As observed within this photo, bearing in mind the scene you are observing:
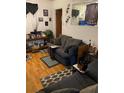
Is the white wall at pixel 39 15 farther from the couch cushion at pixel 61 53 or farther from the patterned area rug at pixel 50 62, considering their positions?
the couch cushion at pixel 61 53

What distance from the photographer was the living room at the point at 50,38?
3.19m

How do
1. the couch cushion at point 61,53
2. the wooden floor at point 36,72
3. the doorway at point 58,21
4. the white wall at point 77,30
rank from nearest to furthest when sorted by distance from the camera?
the wooden floor at point 36,72, the white wall at point 77,30, the couch cushion at point 61,53, the doorway at point 58,21

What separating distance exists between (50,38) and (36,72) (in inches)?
113

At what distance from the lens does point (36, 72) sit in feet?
12.1

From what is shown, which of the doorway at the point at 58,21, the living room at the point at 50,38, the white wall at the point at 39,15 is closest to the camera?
the living room at the point at 50,38

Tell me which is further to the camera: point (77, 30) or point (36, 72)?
point (77, 30)

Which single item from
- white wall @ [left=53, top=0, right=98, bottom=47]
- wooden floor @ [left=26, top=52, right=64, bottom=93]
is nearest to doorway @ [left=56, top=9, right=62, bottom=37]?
white wall @ [left=53, top=0, right=98, bottom=47]

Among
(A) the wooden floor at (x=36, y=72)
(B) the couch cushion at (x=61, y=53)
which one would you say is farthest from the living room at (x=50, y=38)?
(B) the couch cushion at (x=61, y=53)

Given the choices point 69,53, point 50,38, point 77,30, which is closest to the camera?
point 69,53

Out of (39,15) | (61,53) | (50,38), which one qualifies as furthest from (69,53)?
(39,15)

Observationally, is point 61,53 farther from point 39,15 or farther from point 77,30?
point 39,15

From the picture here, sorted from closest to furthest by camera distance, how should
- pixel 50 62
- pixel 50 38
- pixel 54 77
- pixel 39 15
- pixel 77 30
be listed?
pixel 54 77, pixel 50 62, pixel 77 30, pixel 39 15, pixel 50 38
